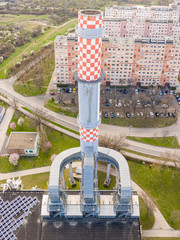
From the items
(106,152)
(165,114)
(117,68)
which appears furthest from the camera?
(117,68)

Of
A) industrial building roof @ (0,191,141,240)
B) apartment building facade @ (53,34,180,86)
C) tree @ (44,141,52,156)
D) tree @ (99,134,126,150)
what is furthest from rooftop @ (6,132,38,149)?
apartment building facade @ (53,34,180,86)

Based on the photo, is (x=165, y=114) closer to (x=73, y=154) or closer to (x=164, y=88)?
(x=164, y=88)

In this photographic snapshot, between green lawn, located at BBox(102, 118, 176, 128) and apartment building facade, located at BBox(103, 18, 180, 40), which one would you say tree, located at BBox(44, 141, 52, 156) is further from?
apartment building facade, located at BBox(103, 18, 180, 40)

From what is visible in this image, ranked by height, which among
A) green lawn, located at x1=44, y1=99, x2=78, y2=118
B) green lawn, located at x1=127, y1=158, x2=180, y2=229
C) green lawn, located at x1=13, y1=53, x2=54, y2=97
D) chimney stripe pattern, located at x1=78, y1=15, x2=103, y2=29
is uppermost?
green lawn, located at x1=13, y1=53, x2=54, y2=97

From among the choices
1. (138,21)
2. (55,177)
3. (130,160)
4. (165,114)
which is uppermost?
(138,21)

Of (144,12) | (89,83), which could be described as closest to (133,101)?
(89,83)

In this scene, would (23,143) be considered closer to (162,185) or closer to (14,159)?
(14,159)

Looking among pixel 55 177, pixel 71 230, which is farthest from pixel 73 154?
pixel 71 230

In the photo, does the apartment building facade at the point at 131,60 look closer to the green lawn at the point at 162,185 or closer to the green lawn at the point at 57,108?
the green lawn at the point at 57,108

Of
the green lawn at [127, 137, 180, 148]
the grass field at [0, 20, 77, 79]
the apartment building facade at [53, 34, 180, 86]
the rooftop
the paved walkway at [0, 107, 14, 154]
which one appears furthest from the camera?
the grass field at [0, 20, 77, 79]
